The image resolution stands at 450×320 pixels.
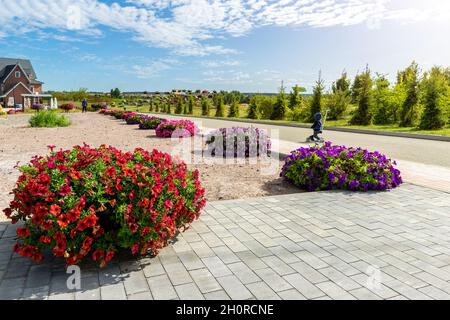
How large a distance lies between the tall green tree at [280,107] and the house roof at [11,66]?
45.1 metres

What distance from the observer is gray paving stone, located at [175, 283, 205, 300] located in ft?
9.50

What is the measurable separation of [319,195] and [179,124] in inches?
430

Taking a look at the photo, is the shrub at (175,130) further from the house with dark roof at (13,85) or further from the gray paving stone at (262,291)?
the house with dark roof at (13,85)

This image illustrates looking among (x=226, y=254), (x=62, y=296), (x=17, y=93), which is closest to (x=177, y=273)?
(x=226, y=254)

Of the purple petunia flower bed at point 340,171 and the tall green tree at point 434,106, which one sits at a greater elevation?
the tall green tree at point 434,106

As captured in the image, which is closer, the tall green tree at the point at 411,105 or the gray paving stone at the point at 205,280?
the gray paving stone at the point at 205,280

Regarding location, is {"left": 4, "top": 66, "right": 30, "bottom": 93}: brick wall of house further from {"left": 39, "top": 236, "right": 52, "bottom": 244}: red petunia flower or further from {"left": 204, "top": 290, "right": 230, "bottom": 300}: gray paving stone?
{"left": 204, "top": 290, "right": 230, "bottom": 300}: gray paving stone

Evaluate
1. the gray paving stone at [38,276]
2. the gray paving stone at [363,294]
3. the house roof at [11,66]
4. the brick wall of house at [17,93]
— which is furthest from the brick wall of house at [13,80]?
the gray paving stone at [363,294]

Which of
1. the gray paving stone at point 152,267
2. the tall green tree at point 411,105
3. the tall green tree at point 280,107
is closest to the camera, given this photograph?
the gray paving stone at point 152,267

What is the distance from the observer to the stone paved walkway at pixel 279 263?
2.99 meters

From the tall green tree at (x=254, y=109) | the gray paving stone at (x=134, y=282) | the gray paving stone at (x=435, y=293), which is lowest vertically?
the gray paving stone at (x=134, y=282)

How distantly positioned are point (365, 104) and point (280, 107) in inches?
444
